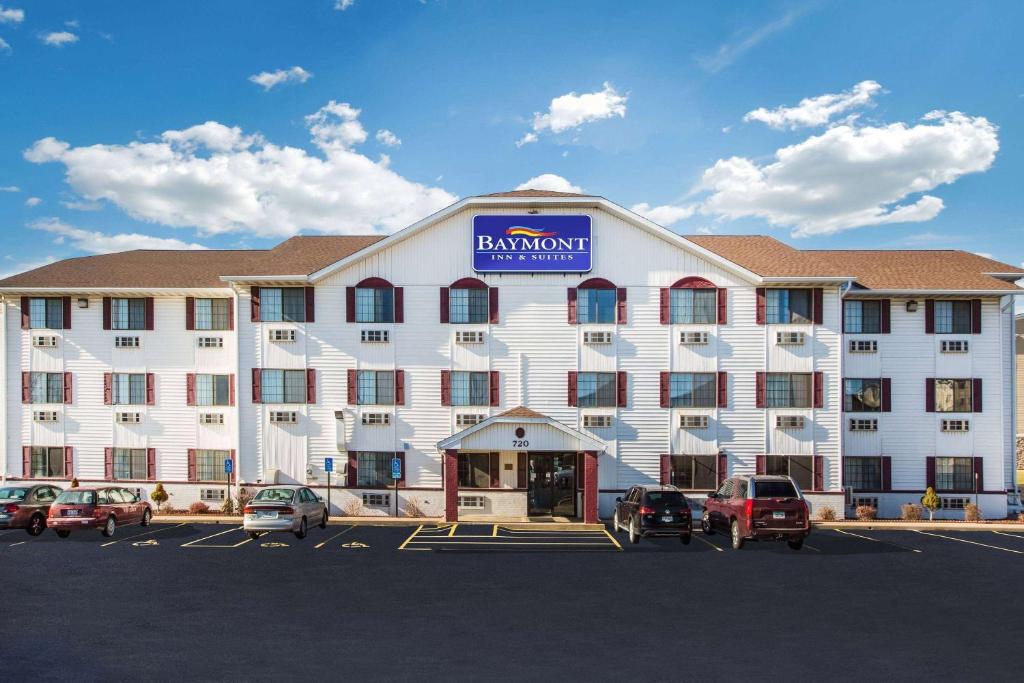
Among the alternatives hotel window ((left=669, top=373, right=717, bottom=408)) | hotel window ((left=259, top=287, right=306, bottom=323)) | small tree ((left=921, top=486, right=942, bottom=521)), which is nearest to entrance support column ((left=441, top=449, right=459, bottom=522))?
hotel window ((left=259, top=287, right=306, bottom=323))

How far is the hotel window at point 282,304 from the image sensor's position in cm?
3142

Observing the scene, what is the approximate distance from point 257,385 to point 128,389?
6.91m

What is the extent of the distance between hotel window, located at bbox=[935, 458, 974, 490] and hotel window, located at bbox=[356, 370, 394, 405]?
2505 centimetres

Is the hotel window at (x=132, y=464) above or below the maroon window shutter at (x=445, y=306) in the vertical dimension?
below

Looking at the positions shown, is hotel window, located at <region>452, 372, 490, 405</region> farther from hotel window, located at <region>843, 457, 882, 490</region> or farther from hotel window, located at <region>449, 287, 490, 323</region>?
hotel window, located at <region>843, 457, 882, 490</region>

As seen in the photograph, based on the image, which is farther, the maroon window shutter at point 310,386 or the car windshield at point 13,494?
the maroon window shutter at point 310,386

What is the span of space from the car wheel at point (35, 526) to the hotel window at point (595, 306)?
22.0 metres

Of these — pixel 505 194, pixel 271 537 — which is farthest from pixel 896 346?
pixel 271 537

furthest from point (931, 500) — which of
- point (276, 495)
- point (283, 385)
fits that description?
point (283, 385)

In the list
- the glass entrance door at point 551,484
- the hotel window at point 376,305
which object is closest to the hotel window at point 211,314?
the hotel window at point 376,305

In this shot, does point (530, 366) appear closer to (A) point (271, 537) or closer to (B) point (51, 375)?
(A) point (271, 537)

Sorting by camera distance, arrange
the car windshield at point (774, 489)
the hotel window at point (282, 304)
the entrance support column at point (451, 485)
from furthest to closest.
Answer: the hotel window at point (282, 304)
the entrance support column at point (451, 485)
the car windshield at point (774, 489)

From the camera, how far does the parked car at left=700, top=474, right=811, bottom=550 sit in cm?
2153

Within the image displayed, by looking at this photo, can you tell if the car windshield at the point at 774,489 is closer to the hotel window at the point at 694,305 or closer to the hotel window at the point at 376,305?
the hotel window at the point at 694,305
